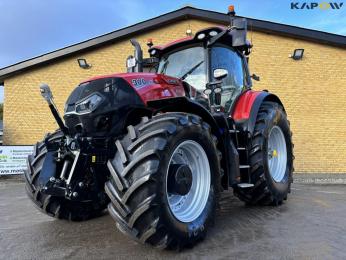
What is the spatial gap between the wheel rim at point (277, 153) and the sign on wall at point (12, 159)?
840 centimetres

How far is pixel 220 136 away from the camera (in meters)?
4.20

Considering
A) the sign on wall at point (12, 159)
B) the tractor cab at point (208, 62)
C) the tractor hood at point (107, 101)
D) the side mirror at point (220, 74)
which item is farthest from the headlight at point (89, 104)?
the sign on wall at point (12, 159)

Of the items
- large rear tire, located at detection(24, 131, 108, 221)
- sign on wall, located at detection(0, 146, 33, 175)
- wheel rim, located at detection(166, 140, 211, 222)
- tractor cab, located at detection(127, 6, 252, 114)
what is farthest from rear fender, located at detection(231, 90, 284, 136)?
sign on wall, located at detection(0, 146, 33, 175)

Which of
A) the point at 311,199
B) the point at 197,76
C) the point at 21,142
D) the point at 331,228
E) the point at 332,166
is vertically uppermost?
the point at 197,76

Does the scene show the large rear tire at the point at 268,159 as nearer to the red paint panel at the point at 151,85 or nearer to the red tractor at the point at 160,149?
the red tractor at the point at 160,149

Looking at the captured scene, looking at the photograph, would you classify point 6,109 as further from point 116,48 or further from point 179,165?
point 179,165

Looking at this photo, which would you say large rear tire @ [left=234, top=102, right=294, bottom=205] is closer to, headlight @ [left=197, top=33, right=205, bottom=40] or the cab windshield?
the cab windshield

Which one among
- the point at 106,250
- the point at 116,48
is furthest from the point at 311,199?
the point at 116,48

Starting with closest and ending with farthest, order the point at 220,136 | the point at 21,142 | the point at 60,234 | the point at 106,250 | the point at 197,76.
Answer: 1. the point at 106,250
2. the point at 60,234
3. the point at 220,136
4. the point at 197,76
5. the point at 21,142

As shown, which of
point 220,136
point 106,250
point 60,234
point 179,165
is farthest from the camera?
point 220,136

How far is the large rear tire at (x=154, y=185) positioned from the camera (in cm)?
299

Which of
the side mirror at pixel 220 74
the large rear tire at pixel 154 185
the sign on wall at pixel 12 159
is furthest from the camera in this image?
the sign on wall at pixel 12 159

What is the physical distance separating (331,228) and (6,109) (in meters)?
11.7

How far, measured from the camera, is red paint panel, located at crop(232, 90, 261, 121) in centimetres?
515
